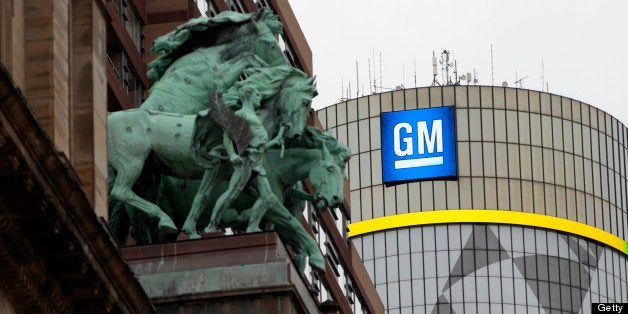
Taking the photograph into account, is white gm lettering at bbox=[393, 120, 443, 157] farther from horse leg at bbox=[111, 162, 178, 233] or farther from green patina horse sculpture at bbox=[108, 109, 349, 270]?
horse leg at bbox=[111, 162, 178, 233]

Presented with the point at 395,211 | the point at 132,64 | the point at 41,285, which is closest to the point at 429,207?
the point at 395,211

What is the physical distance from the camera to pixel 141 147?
4550cm

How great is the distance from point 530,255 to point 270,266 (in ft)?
425

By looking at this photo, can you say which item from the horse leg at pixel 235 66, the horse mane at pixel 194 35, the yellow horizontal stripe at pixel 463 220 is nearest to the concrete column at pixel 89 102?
the horse leg at pixel 235 66

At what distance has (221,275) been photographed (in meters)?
43.4

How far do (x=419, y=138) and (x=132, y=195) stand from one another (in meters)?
132

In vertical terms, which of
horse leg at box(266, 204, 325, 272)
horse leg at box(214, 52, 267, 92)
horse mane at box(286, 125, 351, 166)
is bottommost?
horse leg at box(266, 204, 325, 272)

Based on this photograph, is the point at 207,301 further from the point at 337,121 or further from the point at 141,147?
the point at 337,121

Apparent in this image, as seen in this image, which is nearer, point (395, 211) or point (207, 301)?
point (207, 301)

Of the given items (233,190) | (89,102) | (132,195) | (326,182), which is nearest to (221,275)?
(233,190)

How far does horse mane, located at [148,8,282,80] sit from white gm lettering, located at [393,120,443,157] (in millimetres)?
128147

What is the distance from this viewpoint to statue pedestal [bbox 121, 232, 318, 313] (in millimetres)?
43125

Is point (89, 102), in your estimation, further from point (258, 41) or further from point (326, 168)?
point (258, 41)

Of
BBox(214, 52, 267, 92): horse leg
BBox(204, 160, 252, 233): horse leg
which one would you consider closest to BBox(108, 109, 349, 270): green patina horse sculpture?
BBox(204, 160, 252, 233): horse leg
